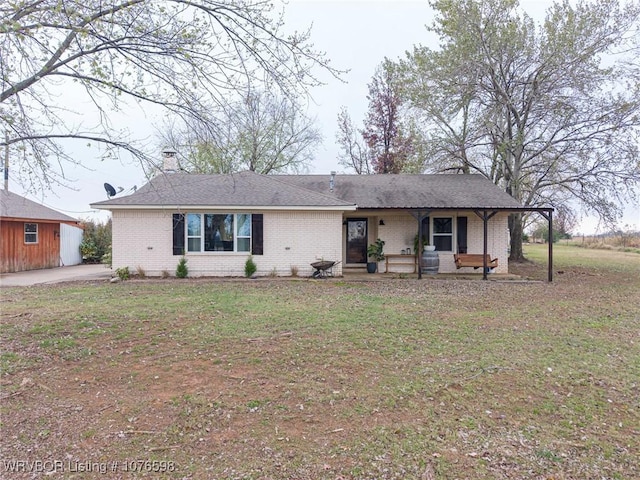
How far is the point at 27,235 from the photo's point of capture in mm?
16047

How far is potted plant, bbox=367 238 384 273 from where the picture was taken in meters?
14.2

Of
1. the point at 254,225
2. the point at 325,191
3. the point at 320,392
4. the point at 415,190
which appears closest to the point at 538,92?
the point at 415,190

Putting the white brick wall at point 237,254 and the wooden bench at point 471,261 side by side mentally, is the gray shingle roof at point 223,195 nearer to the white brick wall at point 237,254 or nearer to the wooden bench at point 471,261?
the white brick wall at point 237,254

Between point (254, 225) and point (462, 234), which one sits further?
point (462, 234)

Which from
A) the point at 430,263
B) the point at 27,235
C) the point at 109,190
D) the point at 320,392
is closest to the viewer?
the point at 320,392

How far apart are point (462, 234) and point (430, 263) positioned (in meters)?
1.99

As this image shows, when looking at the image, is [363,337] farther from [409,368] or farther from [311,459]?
[311,459]

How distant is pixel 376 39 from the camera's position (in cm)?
745

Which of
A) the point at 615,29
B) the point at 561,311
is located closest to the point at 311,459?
the point at 561,311

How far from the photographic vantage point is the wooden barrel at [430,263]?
44.3 feet

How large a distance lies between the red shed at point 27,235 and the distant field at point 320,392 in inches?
369

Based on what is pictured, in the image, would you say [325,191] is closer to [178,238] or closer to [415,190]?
[415,190]

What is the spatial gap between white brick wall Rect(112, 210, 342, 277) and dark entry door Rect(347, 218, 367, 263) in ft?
6.43

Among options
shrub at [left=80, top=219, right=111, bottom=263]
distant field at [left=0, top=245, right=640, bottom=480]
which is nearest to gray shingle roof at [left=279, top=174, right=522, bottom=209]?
distant field at [left=0, top=245, right=640, bottom=480]
